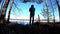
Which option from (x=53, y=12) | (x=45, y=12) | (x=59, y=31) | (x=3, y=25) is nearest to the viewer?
(x=59, y=31)

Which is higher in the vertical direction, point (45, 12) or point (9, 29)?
point (45, 12)

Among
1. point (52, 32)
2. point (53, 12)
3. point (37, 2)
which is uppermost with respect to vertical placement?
point (37, 2)

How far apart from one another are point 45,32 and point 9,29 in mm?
1589

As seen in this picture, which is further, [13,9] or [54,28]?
[13,9]

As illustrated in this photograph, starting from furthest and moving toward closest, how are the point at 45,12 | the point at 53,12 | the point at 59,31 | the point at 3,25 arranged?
the point at 45,12 → the point at 53,12 → the point at 3,25 → the point at 59,31

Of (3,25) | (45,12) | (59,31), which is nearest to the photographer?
(59,31)

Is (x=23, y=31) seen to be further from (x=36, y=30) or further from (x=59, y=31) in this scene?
(x=59, y=31)

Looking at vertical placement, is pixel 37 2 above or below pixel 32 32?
above

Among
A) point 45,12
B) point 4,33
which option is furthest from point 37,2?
point 4,33

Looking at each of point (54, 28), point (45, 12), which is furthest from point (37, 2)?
point (54, 28)

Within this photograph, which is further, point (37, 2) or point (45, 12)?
point (45, 12)

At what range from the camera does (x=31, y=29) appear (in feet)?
17.4

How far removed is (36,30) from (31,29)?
23 centimetres

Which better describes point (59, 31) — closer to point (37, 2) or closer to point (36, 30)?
point (36, 30)
